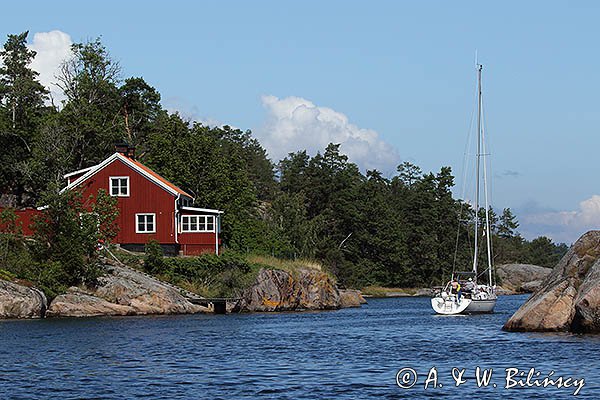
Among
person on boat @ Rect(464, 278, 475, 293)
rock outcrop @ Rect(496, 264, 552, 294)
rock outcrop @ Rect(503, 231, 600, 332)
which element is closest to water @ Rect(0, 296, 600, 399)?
rock outcrop @ Rect(503, 231, 600, 332)

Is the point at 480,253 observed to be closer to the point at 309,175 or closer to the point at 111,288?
the point at 309,175

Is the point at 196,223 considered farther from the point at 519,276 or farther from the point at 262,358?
the point at 519,276

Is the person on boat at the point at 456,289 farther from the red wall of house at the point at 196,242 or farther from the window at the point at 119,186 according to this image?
the window at the point at 119,186

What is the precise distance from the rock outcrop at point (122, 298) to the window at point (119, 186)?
11.0 m

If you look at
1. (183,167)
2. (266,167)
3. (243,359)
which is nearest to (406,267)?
(266,167)

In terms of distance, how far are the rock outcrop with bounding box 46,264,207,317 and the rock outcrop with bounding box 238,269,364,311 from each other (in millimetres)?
6745

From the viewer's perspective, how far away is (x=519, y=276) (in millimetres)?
146625

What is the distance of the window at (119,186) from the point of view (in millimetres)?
71062

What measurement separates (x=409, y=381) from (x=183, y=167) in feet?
184

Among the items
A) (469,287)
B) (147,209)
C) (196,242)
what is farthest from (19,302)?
(469,287)

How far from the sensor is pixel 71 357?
111 ft

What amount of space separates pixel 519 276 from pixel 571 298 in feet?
354

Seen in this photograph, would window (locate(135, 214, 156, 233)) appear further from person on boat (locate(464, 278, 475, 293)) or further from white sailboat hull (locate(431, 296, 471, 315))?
person on boat (locate(464, 278, 475, 293))

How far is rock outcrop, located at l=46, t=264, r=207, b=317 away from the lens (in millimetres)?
54125
